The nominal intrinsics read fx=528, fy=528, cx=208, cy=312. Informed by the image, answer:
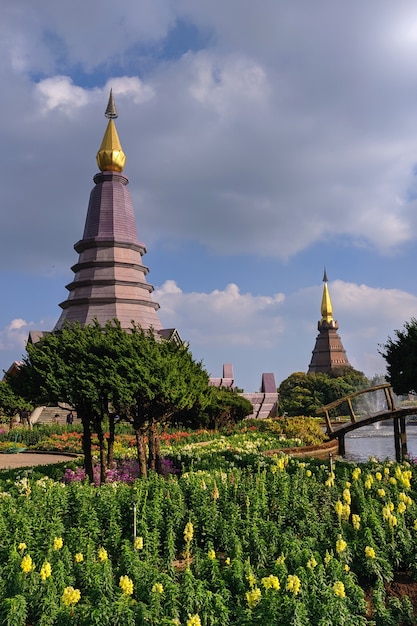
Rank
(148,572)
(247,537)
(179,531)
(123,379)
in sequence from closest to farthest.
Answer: (148,572) → (247,537) → (179,531) → (123,379)

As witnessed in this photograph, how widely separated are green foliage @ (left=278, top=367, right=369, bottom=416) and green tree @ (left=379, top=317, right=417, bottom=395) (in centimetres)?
4738

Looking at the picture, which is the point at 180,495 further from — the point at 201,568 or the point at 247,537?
the point at 201,568

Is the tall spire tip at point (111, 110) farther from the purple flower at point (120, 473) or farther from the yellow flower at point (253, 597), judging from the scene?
the yellow flower at point (253, 597)

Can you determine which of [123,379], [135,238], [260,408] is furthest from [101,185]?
[123,379]

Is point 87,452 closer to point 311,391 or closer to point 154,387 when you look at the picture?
point 154,387

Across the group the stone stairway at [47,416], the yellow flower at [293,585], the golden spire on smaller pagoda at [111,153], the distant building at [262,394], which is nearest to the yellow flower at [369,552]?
the yellow flower at [293,585]

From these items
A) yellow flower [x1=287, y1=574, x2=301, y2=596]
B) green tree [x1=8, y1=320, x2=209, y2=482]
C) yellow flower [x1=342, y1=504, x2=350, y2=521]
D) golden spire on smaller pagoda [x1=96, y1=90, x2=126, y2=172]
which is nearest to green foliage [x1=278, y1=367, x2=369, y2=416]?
golden spire on smaller pagoda [x1=96, y1=90, x2=126, y2=172]

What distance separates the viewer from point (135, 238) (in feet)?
184

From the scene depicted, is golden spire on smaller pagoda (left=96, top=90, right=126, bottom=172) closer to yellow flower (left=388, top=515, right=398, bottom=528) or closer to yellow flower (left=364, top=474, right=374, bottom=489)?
yellow flower (left=364, top=474, right=374, bottom=489)

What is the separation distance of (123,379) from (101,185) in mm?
45076

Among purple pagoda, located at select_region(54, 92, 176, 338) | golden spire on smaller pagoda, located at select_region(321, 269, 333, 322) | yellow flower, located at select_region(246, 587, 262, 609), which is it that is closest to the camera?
yellow flower, located at select_region(246, 587, 262, 609)

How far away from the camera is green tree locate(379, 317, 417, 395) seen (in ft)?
63.3

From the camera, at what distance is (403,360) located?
65.2ft

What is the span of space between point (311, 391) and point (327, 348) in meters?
27.8
